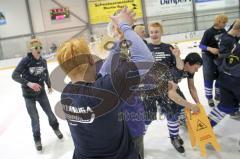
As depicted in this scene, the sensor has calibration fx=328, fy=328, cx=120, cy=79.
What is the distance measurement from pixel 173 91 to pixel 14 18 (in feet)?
34.4

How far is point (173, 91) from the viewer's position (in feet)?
9.60

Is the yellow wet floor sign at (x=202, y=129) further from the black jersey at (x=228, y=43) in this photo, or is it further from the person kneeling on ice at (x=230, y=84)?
the black jersey at (x=228, y=43)

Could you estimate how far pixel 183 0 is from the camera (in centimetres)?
1227

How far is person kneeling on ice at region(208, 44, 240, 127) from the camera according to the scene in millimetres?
3045

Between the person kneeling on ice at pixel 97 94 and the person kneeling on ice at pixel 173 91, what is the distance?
1110 mm

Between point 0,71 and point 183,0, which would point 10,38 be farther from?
point 183,0

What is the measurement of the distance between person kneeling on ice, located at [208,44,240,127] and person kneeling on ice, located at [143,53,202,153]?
26 cm

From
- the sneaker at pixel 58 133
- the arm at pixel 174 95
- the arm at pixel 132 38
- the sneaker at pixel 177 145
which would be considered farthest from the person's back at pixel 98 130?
the sneaker at pixel 58 133

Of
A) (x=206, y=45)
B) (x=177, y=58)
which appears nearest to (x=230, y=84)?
(x=177, y=58)

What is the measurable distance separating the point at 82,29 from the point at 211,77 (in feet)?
28.4

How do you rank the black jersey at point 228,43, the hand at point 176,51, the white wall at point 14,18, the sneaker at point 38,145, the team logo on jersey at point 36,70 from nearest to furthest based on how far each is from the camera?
the hand at point 176,51 → the black jersey at point 228,43 → the team logo on jersey at point 36,70 → the sneaker at point 38,145 → the white wall at point 14,18

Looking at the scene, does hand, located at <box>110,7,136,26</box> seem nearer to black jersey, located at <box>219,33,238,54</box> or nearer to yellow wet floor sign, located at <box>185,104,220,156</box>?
yellow wet floor sign, located at <box>185,104,220,156</box>

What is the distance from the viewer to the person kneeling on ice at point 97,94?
4.72ft

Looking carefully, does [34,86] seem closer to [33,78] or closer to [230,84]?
[33,78]
